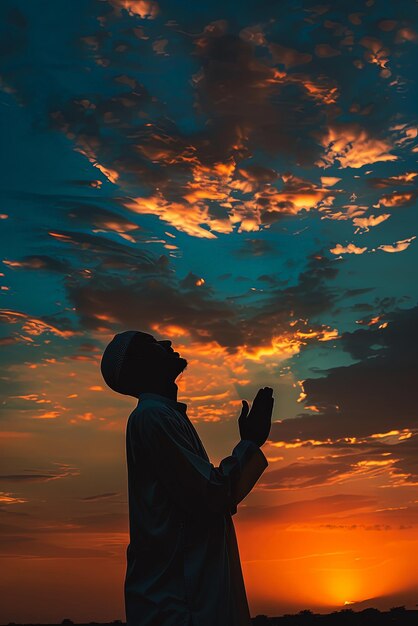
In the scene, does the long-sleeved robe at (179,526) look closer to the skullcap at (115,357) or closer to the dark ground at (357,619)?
the skullcap at (115,357)

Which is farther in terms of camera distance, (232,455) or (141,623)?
(232,455)

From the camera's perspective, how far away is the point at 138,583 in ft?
15.1

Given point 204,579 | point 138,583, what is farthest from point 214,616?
point 138,583

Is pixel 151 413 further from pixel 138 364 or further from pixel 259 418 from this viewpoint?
pixel 259 418

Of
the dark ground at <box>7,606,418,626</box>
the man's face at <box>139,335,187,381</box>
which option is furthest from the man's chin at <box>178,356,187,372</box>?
the dark ground at <box>7,606,418,626</box>

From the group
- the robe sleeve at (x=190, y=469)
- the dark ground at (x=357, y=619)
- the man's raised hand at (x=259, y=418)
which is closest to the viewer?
the robe sleeve at (x=190, y=469)

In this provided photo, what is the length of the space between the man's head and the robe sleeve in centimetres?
46

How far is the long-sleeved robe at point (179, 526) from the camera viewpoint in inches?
175

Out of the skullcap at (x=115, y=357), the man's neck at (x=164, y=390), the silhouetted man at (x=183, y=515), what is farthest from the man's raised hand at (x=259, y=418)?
the skullcap at (x=115, y=357)

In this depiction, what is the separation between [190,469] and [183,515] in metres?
0.32

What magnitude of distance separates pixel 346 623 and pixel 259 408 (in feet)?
35.4

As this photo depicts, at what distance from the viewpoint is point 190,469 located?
465cm

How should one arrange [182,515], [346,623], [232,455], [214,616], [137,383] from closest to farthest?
[214,616], [182,515], [232,455], [137,383], [346,623]

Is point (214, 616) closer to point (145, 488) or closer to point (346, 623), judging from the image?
point (145, 488)
